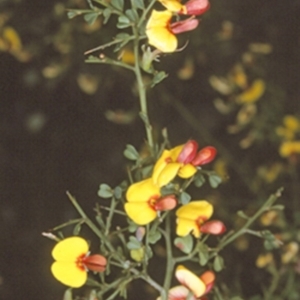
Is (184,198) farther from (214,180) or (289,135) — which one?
(289,135)

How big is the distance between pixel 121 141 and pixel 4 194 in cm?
26

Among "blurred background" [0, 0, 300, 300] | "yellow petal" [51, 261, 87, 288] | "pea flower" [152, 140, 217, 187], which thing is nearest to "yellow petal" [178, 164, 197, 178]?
"pea flower" [152, 140, 217, 187]

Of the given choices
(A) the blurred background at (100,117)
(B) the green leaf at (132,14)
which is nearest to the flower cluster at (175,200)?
(B) the green leaf at (132,14)

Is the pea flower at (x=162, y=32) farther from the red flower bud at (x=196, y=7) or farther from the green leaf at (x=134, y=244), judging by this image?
the green leaf at (x=134, y=244)

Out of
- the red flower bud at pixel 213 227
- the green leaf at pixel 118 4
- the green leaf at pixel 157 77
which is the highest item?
the green leaf at pixel 118 4

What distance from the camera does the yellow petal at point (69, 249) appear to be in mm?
602

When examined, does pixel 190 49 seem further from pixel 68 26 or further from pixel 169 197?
pixel 169 197

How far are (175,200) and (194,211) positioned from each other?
1.1 inches

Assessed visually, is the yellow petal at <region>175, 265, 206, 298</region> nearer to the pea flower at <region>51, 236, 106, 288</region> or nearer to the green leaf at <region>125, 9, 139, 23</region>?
the pea flower at <region>51, 236, 106, 288</region>

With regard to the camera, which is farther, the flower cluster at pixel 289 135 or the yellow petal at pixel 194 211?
the flower cluster at pixel 289 135

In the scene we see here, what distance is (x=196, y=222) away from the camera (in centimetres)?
62

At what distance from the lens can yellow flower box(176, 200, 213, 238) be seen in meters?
0.62

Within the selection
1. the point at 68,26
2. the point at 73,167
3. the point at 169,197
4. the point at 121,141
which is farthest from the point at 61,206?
the point at 169,197

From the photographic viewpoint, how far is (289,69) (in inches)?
64.4
